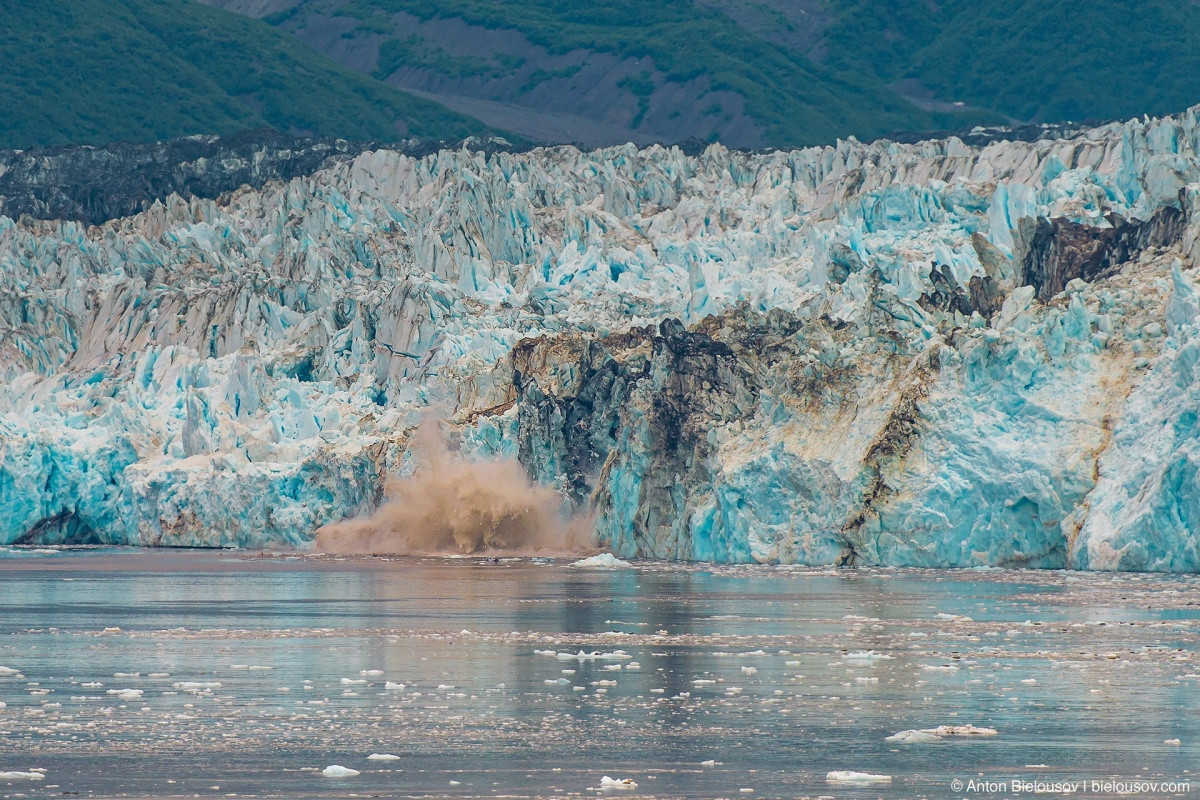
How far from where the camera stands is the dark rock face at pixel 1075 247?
47844 mm

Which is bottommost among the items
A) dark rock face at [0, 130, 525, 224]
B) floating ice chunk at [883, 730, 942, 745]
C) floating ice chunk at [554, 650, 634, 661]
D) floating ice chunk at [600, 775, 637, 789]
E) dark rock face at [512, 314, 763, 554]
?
floating ice chunk at [600, 775, 637, 789]

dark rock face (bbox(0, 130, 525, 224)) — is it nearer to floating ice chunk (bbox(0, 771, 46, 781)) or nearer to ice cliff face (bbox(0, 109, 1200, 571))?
ice cliff face (bbox(0, 109, 1200, 571))

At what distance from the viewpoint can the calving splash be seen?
5641 centimetres

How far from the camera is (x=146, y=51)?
164 m

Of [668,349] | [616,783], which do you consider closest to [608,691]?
[616,783]

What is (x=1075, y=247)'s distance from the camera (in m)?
51.2

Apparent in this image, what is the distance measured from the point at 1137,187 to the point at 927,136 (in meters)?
37.1

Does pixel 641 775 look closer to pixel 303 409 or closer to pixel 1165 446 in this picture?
pixel 1165 446

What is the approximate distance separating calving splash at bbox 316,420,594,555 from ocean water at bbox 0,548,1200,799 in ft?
62.2

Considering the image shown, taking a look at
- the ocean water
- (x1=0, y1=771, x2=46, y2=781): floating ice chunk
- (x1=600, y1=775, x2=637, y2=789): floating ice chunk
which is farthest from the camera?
the ocean water

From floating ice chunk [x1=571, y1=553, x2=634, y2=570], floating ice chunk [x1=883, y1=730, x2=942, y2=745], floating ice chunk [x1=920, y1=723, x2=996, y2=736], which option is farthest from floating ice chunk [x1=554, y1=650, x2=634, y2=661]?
floating ice chunk [x1=571, y1=553, x2=634, y2=570]

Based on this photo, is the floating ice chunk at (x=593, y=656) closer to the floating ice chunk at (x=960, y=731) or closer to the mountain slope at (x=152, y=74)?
the floating ice chunk at (x=960, y=731)

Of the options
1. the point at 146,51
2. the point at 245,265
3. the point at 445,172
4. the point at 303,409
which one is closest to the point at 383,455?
the point at 303,409

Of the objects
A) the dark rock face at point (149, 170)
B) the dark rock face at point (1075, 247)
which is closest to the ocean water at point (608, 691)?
the dark rock face at point (1075, 247)
